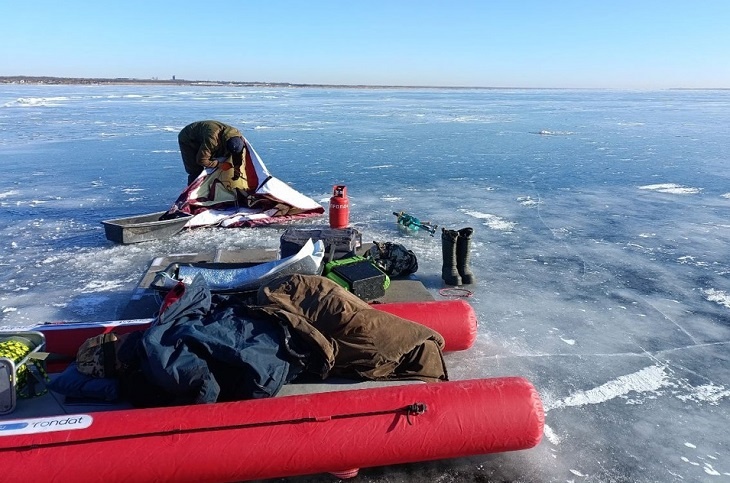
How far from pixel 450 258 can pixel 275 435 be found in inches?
119

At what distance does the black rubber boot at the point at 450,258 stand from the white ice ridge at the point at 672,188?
5920mm

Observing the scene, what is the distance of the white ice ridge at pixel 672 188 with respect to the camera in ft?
29.9

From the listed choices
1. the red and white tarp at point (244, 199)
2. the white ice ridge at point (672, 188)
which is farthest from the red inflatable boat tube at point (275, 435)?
the white ice ridge at point (672, 188)

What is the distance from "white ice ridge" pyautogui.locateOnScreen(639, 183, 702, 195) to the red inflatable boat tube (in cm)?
796

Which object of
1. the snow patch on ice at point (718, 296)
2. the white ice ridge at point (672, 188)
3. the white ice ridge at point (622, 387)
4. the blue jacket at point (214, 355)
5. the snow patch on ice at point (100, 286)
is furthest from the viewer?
the white ice ridge at point (672, 188)

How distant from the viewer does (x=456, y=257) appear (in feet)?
16.9

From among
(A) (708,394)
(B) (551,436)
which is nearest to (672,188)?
(A) (708,394)

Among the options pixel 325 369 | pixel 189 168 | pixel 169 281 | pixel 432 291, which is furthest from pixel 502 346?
pixel 189 168

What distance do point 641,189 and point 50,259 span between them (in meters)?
8.98

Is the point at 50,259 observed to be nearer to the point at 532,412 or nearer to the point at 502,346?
the point at 502,346

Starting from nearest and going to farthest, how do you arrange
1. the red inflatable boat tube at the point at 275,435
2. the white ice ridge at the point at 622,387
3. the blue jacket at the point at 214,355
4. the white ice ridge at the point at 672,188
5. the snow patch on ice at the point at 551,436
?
1. the red inflatable boat tube at the point at 275,435
2. the blue jacket at the point at 214,355
3. the snow patch on ice at the point at 551,436
4. the white ice ridge at the point at 622,387
5. the white ice ridge at the point at 672,188

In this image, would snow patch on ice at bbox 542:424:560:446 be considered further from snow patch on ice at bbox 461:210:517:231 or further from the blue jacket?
snow patch on ice at bbox 461:210:517:231

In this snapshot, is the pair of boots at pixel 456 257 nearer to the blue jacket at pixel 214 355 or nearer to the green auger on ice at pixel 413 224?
the green auger on ice at pixel 413 224

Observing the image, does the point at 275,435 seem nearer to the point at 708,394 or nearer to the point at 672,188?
the point at 708,394
